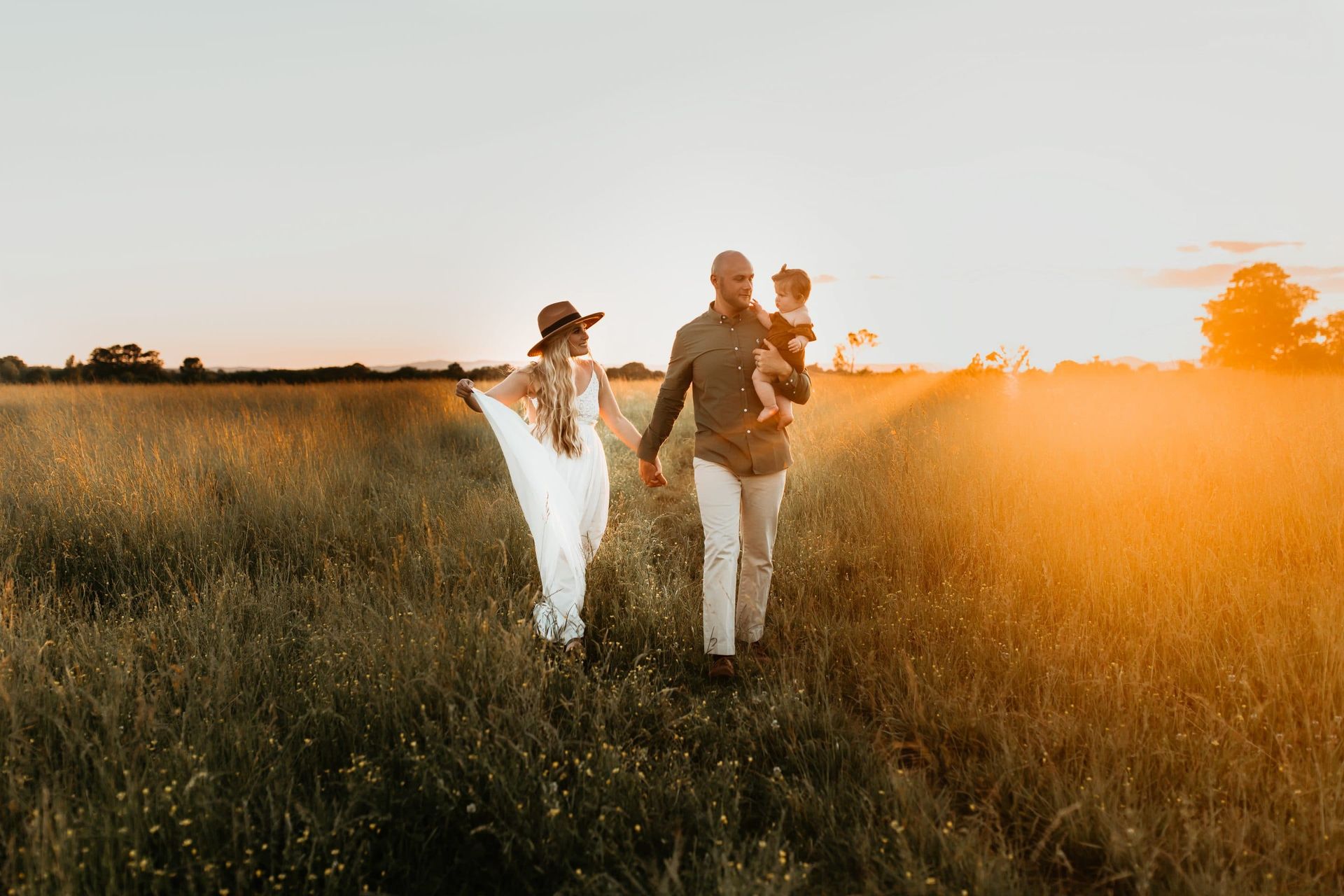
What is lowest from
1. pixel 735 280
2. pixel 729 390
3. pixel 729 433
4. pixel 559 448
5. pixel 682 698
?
pixel 682 698

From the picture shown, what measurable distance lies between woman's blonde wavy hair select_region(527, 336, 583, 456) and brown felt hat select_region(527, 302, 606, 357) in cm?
9

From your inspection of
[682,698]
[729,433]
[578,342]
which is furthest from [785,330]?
[682,698]

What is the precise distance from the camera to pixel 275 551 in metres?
6.07

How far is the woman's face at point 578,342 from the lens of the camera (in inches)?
196

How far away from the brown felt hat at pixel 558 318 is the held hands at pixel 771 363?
1274 mm

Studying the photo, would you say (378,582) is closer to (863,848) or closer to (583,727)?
(583,727)

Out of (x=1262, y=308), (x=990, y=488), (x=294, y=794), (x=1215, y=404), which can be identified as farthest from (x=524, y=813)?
(x=1262, y=308)

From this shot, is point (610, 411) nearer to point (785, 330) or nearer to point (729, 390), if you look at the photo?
point (729, 390)

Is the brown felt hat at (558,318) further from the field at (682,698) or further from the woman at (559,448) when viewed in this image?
the field at (682,698)

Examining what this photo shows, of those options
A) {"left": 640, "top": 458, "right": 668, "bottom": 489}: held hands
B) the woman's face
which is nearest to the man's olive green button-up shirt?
{"left": 640, "top": 458, "right": 668, "bottom": 489}: held hands

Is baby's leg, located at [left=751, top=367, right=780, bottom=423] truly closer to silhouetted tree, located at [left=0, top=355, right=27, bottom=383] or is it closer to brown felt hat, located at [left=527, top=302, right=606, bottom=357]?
brown felt hat, located at [left=527, top=302, right=606, bottom=357]

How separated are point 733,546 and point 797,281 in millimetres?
1894

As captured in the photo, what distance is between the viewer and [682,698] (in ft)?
13.1

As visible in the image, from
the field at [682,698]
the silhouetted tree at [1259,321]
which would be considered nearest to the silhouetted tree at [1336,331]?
the silhouetted tree at [1259,321]
